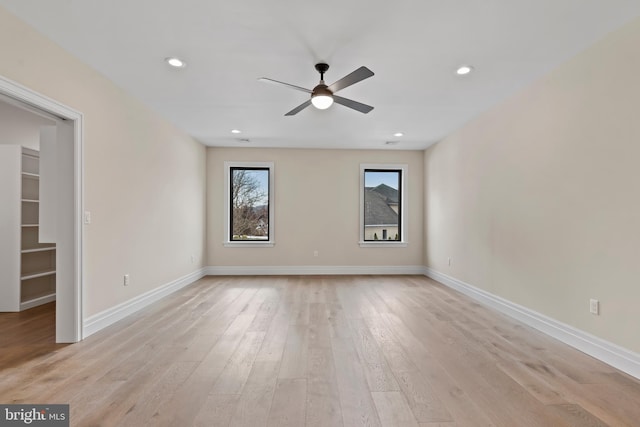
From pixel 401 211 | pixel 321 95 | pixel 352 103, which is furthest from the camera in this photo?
pixel 401 211

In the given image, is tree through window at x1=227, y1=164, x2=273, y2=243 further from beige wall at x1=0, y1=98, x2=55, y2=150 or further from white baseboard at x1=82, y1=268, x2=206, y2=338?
beige wall at x1=0, y1=98, x2=55, y2=150

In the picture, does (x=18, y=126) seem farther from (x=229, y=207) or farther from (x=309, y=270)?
(x=309, y=270)

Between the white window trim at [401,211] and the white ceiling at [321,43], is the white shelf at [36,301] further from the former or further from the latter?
the white window trim at [401,211]

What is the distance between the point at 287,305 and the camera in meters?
4.12

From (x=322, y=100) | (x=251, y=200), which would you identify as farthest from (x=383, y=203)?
(x=322, y=100)

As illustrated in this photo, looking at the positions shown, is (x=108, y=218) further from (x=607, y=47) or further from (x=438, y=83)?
(x=607, y=47)

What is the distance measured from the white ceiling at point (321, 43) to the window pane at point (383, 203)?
102 inches

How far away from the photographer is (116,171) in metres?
3.46

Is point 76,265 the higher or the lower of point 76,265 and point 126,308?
the higher

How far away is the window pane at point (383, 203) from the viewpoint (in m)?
6.69

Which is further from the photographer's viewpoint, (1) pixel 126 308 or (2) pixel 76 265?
(1) pixel 126 308

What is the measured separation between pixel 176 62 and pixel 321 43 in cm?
139

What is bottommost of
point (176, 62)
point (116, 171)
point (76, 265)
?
point (76, 265)

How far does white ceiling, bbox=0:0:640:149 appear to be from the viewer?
2227 mm
